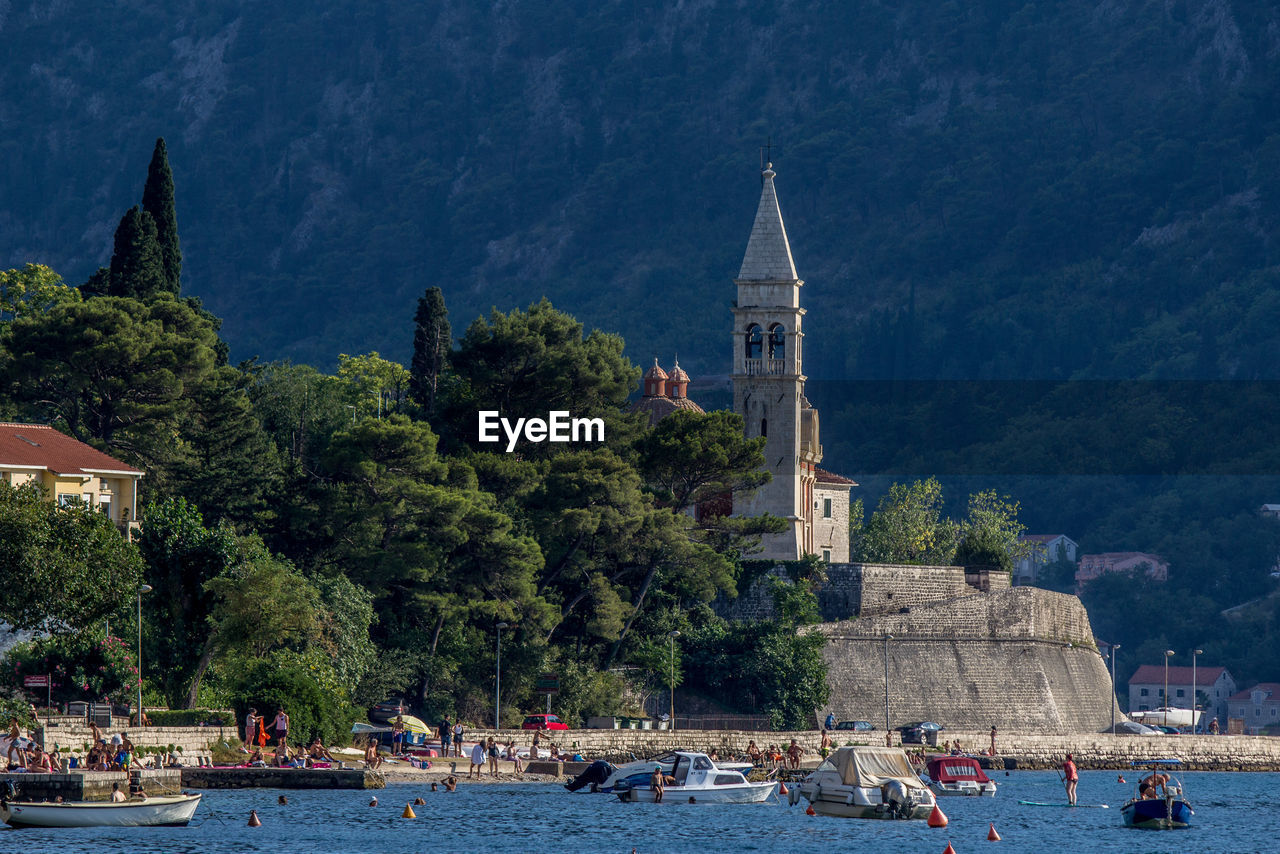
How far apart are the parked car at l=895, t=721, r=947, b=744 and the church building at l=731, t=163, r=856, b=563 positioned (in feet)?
33.5

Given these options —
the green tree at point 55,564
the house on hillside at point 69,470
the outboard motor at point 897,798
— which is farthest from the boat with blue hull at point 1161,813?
the house on hillside at point 69,470

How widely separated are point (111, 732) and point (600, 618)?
28.1m

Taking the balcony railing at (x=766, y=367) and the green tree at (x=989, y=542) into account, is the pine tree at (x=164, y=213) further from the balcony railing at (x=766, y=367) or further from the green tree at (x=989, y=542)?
the green tree at (x=989, y=542)

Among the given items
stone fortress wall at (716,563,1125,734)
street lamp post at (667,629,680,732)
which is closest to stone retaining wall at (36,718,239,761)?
street lamp post at (667,629,680,732)

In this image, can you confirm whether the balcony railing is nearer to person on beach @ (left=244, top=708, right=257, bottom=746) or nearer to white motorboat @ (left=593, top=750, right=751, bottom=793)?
white motorboat @ (left=593, top=750, right=751, bottom=793)

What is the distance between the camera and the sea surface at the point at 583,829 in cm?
5272

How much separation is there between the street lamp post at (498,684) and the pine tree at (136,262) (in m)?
20.2

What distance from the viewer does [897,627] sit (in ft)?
309

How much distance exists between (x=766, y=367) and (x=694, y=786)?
33.5 m

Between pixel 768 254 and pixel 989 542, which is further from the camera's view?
pixel 989 542

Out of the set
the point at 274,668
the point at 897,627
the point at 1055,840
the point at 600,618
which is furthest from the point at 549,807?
the point at 897,627

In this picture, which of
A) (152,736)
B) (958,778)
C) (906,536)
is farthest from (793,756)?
(906,536)

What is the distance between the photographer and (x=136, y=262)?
87312 mm

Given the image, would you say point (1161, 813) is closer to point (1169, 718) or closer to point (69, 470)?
point (69, 470)
